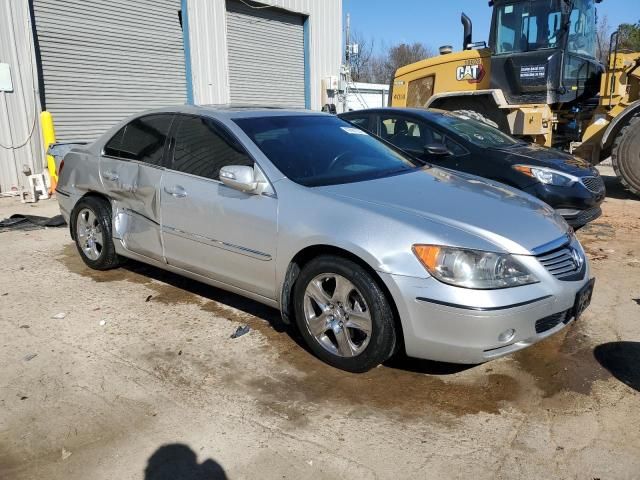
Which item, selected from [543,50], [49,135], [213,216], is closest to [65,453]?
[213,216]

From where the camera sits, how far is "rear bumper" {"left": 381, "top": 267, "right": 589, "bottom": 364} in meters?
2.94

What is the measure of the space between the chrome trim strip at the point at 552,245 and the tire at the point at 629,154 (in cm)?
587

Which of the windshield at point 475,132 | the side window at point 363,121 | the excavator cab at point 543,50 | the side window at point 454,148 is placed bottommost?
the side window at point 454,148

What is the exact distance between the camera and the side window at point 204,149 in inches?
158

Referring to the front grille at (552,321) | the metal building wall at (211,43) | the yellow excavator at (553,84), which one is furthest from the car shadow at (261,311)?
the metal building wall at (211,43)

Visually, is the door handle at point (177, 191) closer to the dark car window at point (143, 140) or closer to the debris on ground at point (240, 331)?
the dark car window at point (143, 140)

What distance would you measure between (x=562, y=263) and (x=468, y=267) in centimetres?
72

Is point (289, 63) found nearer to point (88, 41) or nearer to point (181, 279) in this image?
point (88, 41)

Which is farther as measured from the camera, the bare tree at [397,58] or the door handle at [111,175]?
the bare tree at [397,58]

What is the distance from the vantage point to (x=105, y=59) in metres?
11.4

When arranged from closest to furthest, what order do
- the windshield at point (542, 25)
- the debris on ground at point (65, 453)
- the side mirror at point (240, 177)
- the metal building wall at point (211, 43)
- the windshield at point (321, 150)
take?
the debris on ground at point (65, 453) < the side mirror at point (240, 177) < the windshield at point (321, 150) < the windshield at point (542, 25) < the metal building wall at point (211, 43)

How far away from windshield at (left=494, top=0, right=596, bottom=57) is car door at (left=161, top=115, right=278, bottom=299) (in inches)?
275

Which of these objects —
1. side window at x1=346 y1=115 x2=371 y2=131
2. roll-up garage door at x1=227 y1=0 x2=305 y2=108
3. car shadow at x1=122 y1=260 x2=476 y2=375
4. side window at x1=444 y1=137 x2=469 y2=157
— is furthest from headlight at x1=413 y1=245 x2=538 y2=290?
roll-up garage door at x1=227 y1=0 x2=305 y2=108

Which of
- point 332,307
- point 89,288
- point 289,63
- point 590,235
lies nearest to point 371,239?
point 332,307
